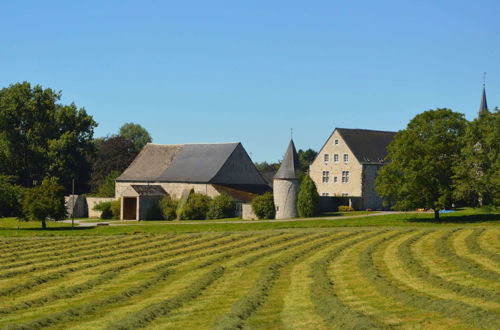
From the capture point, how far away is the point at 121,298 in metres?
20.8

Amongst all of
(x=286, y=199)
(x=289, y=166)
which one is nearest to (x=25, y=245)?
(x=286, y=199)

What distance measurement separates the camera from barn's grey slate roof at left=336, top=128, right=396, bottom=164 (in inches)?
3145

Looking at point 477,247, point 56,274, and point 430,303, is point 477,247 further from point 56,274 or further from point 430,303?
point 56,274

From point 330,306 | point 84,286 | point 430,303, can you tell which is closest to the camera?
point 330,306

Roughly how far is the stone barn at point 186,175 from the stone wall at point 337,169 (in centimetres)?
644

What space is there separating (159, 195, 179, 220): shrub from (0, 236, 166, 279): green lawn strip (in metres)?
31.6

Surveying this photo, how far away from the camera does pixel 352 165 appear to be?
3142 inches

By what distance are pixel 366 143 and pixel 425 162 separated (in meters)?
23.4

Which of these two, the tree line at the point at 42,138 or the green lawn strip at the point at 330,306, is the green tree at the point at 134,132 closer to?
the tree line at the point at 42,138

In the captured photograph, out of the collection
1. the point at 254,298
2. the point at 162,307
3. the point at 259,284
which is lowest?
the point at 162,307

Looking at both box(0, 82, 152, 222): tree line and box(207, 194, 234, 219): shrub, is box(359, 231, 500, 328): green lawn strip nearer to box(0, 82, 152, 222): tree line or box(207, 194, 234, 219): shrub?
box(207, 194, 234, 219): shrub

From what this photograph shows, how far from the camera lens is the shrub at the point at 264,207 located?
69.2 metres

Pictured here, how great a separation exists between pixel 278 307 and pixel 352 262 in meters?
9.70

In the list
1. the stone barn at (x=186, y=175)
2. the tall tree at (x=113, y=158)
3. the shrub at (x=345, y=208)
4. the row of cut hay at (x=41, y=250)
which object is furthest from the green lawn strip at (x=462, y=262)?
the tall tree at (x=113, y=158)
